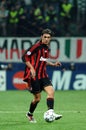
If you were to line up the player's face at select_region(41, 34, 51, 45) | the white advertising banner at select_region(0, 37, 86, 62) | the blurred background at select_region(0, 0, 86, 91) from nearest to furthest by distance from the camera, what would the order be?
the player's face at select_region(41, 34, 51, 45) < the blurred background at select_region(0, 0, 86, 91) < the white advertising banner at select_region(0, 37, 86, 62)

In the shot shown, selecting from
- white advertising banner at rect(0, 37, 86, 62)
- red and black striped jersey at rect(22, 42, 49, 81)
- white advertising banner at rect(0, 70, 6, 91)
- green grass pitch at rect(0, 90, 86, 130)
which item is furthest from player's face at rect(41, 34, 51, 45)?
white advertising banner at rect(0, 37, 86, 62)

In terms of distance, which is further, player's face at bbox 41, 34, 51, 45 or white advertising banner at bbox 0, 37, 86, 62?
white advertising banner at bbox 0, 37, 86, 62

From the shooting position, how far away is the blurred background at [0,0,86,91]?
963 inches

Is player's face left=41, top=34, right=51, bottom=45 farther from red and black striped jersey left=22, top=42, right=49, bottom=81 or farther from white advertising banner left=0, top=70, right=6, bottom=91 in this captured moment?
white advertising banner left=0, top=70, right=6, bottom=91

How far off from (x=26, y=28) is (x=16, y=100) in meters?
6.79

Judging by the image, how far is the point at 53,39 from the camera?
25.9 metres

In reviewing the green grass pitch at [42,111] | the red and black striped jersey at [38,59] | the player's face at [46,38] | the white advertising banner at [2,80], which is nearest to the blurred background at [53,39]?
the white advertising banner at [2,80]

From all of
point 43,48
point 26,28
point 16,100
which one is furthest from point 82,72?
point 43,48

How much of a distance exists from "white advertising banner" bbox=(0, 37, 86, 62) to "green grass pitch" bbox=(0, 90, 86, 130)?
2.62 meters

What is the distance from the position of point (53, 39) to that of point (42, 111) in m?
10.2

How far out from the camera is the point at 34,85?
1290 centimetres

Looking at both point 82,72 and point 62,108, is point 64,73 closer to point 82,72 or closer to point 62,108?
point 82,72

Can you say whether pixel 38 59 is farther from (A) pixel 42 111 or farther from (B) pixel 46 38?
(A) pixel 42 111

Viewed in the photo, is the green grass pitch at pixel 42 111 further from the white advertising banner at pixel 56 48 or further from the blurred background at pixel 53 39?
the white advertising banner at pixel 56 48
